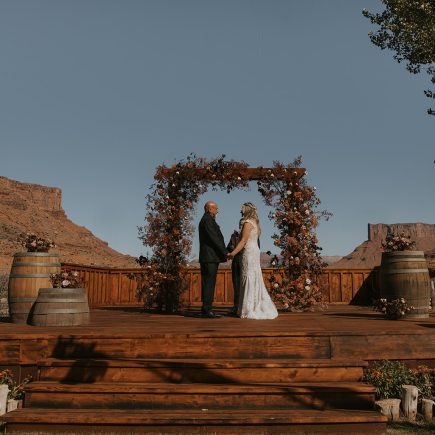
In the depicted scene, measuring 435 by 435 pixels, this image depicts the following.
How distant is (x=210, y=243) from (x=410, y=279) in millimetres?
3318

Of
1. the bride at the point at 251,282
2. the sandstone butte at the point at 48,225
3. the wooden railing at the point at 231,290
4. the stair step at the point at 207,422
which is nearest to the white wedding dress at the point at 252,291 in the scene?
the bride at the point at 251,282

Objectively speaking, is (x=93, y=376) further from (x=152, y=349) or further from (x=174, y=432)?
(x=174, y=432)

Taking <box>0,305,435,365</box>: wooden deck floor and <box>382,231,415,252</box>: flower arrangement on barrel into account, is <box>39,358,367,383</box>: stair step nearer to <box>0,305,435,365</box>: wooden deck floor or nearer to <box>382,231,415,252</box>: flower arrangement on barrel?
<box>0,305,435,365</box>: wooden deck floor

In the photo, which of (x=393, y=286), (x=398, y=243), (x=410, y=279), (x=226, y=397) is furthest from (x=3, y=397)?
(x=398, y=243)

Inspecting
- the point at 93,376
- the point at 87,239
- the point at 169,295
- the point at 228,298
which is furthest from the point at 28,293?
the point at 87,239

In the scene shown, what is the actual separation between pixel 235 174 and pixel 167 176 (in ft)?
4.97

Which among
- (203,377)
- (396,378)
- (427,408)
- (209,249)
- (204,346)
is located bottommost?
(427,408)

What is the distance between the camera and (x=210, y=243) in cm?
755

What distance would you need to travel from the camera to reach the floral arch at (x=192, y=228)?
9.62 metres

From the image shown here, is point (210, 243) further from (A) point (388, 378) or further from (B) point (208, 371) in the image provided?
(A) point (388, 378)

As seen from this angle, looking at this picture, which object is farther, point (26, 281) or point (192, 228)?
point (192, 228)

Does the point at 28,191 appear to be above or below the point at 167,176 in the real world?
above

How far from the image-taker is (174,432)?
13.2 ft

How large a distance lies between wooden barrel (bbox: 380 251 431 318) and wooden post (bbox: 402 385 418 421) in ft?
8.71
